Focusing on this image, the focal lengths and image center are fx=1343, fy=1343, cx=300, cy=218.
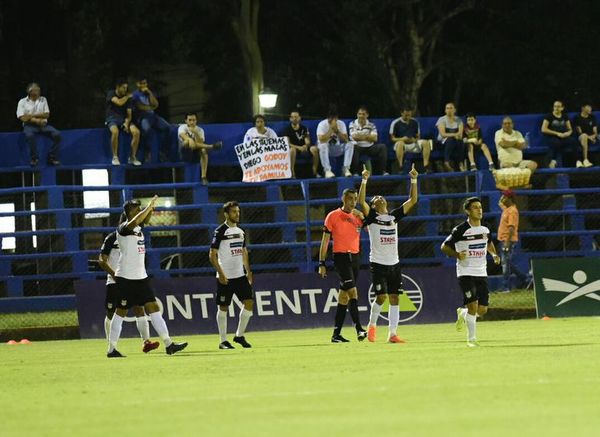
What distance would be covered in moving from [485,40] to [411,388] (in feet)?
107

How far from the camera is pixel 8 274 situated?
27.6m

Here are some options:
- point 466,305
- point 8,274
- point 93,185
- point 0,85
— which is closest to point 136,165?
point 93,185

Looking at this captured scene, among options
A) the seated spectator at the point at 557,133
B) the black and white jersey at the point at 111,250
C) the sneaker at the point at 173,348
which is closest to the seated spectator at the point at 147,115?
the seated spectator at the point at 557,133

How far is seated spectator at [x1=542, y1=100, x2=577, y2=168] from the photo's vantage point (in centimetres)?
2903

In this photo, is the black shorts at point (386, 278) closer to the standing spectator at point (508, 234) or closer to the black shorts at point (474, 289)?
the black shorts at point (474, 289)

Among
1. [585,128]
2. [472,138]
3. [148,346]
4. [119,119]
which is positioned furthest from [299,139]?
[148,346]

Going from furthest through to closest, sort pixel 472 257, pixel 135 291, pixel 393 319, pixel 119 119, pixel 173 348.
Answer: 1. pixel 119 119
2. pixel 393 319
3. pixel 472 257
4. pixel 173 348
5. pixel 135 291

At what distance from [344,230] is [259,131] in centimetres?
793

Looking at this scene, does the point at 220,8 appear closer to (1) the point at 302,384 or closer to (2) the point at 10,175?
(2) the point at 10,175

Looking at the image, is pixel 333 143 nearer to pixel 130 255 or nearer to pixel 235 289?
pixel 235 289

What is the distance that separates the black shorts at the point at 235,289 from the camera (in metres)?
19.8

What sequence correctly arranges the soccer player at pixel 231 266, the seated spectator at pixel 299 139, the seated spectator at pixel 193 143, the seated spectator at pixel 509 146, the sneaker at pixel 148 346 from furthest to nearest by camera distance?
the seated spectator at pixel 299 139
the seated spectator at pixel 193 143
the seated spectator at pixel 509 146
the soccer player at pixel 231 266
the sneaker at pixel 148 346

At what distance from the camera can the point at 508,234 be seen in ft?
86.8

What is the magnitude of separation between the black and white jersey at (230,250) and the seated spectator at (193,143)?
8.42 metres
